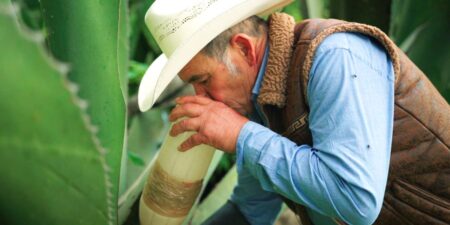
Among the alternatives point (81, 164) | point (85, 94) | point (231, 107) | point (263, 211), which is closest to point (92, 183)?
point (81, 164)

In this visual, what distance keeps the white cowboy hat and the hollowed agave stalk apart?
122mm

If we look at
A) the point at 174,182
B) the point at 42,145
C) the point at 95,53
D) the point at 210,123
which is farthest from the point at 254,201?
the point at 42,145

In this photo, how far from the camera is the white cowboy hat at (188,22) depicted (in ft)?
3.08

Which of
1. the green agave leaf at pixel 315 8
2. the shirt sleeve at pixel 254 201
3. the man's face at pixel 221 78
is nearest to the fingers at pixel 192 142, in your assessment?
the man's face at pixel 221 78

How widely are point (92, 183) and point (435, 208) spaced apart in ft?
2.55

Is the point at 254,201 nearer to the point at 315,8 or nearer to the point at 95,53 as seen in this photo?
the point at 315,8

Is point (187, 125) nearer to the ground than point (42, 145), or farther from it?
nearer to the ground

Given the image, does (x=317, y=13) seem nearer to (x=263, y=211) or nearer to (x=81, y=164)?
(x=263, y=211)

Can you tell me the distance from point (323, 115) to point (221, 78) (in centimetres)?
22

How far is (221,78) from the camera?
1045mm

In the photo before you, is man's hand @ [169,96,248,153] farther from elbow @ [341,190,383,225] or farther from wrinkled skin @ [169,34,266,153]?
elbow @ [341,190,383,225]

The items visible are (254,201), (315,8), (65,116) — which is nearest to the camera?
(65,116)

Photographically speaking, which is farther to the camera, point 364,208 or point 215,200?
point 215,200

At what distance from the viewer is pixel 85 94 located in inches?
29.2
